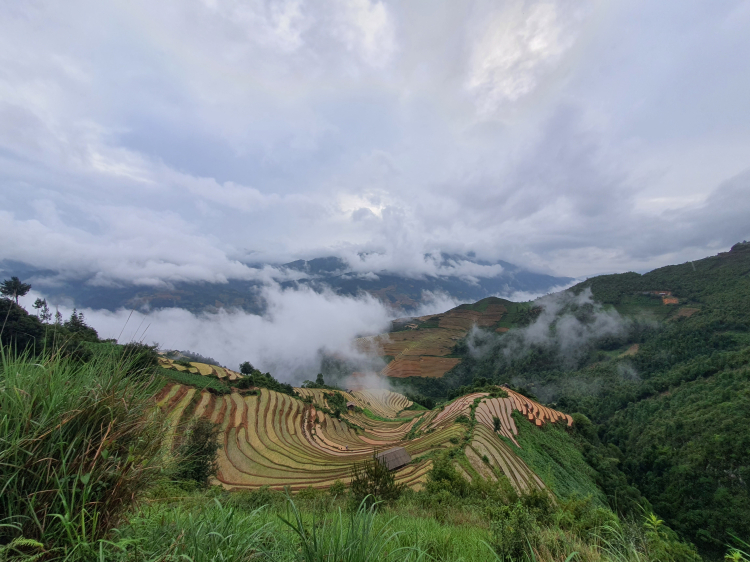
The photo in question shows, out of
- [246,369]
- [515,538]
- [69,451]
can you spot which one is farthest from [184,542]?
[246,369]

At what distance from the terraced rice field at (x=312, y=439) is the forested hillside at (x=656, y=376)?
1012 cm

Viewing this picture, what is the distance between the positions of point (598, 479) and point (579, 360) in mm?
89103

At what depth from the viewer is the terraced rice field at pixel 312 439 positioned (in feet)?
82.1

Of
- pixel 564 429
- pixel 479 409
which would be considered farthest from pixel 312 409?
pixel 564 429

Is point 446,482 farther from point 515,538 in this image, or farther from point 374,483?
point 515,538

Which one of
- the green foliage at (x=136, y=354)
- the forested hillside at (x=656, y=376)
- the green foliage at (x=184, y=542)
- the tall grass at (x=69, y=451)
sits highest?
the green foliage at (x=136, y=354)

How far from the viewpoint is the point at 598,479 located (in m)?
34.2

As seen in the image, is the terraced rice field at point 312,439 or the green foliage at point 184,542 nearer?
the green foliage at point 184,542

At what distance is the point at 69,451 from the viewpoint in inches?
77.4

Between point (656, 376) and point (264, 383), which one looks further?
point (656, 376)

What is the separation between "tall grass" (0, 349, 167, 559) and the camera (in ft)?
5.74

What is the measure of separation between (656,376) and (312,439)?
281 feet

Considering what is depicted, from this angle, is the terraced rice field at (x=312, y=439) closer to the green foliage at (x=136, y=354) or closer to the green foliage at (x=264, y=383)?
the green foliage at (x=264, y=383)

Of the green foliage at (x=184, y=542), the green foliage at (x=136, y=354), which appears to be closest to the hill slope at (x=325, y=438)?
the green foliage at (x=136, y=354)
